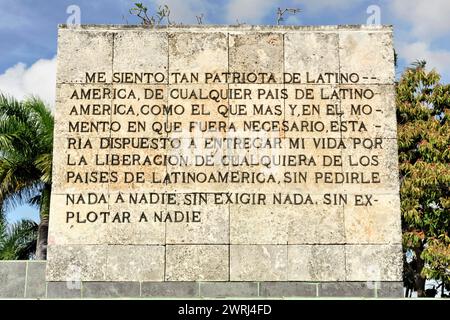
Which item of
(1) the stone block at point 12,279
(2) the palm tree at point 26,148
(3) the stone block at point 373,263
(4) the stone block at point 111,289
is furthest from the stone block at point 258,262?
(2) the palm tree at point 26,148

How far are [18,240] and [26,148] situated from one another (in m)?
5.02

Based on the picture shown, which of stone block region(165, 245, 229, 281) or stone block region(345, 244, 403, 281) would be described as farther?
stone block region(345, 244, 403, 281)

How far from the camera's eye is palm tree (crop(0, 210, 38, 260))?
2469cm

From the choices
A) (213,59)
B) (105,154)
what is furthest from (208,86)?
(105,154)

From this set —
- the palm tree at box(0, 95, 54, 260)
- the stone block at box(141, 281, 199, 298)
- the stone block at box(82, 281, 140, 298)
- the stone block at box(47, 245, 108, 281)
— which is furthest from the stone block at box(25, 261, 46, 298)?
the palm tree at box(0, 95, 54, 260)

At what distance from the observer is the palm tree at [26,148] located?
73.0 ft

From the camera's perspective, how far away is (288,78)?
38.5ft

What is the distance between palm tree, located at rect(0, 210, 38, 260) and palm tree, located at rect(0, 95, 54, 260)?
1.96m

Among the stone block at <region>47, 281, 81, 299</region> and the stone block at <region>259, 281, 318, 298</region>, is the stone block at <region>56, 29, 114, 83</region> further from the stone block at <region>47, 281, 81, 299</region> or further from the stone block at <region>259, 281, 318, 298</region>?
the stone block at <region>259, 281, 318, 298</region>

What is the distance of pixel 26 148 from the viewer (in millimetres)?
22406

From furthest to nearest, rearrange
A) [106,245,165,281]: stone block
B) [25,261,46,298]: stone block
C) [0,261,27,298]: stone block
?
[0,261,27,298]: stone block
[25,261,46,298]: stone block
[106,245,165,281]: stone block

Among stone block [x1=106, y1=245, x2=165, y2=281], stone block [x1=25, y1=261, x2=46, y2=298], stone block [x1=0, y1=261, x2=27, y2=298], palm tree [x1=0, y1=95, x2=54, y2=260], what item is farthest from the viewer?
palm tree [x1=0, y1=95, x2=54, y2=260]

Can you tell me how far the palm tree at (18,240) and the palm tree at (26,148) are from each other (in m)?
1.96

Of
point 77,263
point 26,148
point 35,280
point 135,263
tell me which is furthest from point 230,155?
point 26,148
